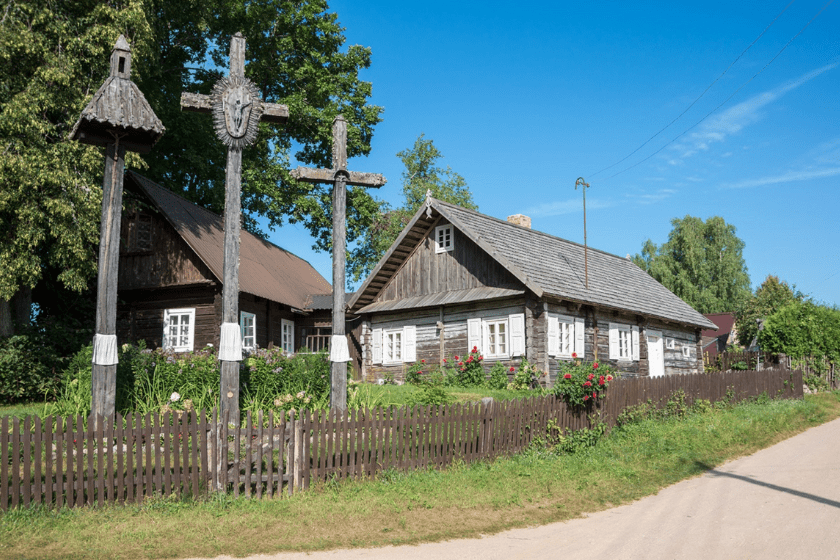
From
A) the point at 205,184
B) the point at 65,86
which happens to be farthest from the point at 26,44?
the point at 205,184

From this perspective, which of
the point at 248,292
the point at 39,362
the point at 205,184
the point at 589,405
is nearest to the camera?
the point at 589,405

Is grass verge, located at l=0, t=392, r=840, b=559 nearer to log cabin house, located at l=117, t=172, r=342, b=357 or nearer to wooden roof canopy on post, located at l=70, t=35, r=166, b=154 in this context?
wooden roof canopy on post, located at l=70, t=35, r=166, b=154

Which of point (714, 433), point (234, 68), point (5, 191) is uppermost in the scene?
point (234, 68)

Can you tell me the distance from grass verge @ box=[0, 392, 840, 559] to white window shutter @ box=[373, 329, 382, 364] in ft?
44.3

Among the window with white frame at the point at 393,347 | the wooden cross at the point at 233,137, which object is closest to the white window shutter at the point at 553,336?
the window with white frame at the point at 393,347

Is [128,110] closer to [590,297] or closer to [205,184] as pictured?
[590,297]

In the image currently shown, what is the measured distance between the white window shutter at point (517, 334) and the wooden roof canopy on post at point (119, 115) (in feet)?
42.4

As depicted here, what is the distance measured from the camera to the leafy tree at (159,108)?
52.1ft

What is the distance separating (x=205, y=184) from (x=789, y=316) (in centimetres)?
2524

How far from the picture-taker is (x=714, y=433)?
14.6 metres

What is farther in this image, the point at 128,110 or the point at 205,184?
the point at 205,184

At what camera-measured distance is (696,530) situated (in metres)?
8.17

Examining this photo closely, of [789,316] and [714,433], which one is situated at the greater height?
[789,316]

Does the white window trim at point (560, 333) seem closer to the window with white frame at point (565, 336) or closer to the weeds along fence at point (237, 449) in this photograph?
the window with white frame at point (565, 336)
